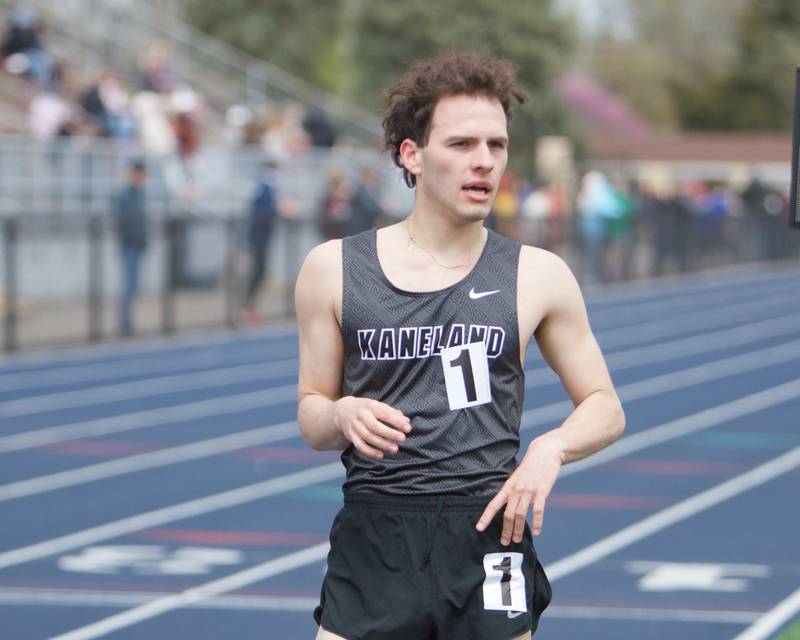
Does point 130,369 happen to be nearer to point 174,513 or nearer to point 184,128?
point 174,513

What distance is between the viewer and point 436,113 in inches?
169

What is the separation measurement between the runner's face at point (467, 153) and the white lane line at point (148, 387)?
1088cm

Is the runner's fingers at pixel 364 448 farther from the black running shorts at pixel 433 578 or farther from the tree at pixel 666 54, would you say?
the tree at pixel 666 54

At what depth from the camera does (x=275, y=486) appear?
1145 centimetres

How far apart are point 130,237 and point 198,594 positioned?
43.1 ft

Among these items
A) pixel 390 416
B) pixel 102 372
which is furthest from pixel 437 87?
pixel 102 372

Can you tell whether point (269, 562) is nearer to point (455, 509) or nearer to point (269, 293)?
point (455, 509)

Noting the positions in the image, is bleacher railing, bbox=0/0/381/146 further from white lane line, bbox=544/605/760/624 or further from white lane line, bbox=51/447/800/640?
white lane line, bbox=544/605/760/624

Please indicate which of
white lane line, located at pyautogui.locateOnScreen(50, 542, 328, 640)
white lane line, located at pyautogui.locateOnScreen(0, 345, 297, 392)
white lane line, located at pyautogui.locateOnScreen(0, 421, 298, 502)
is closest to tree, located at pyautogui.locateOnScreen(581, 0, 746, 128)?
white lane line, located at pyautogui.locateOnScreen(0, 345, 297, 392)

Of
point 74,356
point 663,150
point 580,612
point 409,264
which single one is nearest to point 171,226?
point 74,356

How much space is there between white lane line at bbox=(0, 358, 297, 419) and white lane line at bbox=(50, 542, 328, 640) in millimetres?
6047

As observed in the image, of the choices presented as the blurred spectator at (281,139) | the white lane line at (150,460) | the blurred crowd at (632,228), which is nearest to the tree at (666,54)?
the blurred crowd at (632,228)

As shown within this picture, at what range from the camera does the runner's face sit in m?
4.21

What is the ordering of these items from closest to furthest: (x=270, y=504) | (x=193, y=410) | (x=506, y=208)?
(x=270, y=504) < (x=193, y=410) < (x=506, y=208)
